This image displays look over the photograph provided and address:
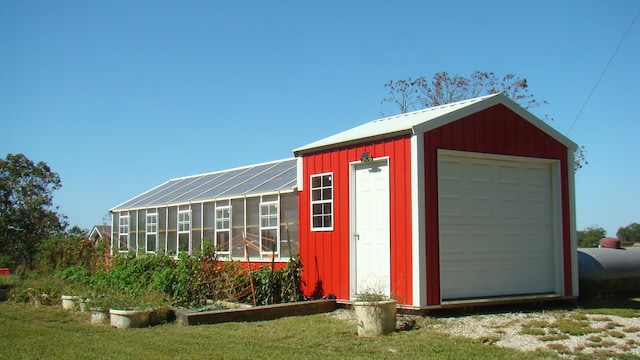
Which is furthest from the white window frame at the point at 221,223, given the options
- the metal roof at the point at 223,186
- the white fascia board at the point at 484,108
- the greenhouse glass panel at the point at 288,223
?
the white fascia board at the point at 484,108

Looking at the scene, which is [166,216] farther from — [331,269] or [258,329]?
[258,329]

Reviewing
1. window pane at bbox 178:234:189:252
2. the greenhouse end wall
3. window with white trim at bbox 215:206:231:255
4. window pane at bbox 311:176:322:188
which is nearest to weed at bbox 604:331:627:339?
window pane at bbox 311:176:322:188

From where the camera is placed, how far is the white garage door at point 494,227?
477 inches

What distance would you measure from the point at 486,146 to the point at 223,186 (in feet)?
29.1

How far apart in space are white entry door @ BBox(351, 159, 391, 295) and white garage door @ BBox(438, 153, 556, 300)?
101 cm

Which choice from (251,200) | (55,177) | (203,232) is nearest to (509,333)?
(251,200)

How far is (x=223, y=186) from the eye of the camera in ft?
63.2

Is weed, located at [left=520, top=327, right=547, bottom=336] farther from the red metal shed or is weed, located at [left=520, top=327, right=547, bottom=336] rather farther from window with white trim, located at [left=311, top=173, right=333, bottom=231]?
window with white trim, located at [left=311, top=173, right=333, bottom=231]

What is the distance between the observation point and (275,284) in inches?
541

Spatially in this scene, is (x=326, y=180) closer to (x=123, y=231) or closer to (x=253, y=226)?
(x=253, y=226)

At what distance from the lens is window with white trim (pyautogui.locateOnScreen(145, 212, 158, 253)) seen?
20.9 metres

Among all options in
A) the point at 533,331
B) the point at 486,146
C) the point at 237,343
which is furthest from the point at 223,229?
the point at 533,331

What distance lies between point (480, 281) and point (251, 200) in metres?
6.40

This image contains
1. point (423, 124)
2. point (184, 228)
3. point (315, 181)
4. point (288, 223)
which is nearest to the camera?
point (423, 124)
